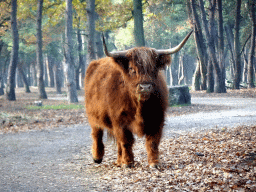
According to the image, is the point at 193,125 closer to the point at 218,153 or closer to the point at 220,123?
the point at 220,123

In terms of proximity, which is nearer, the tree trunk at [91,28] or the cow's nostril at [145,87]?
the cow's nostril at [145,87]

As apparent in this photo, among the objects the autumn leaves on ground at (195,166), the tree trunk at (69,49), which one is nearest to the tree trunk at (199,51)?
the tree trunk at (69,49)

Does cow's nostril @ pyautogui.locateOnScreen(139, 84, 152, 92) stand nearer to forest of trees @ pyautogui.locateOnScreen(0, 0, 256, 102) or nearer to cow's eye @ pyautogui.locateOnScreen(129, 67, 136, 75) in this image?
cow's eye @ pyautogui.locateOnScreen(129, 67, 136, 75)

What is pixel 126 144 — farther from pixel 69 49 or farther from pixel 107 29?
pixel 107 29

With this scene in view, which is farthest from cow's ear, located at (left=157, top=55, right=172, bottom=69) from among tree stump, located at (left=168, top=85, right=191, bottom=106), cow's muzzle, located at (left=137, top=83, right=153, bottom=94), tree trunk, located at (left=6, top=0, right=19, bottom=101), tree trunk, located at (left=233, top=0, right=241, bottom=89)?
tree trunk, located at (left=233, top=0, right=241, bottom=89)

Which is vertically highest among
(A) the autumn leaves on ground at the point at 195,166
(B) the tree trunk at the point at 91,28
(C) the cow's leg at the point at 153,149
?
(B) the tree trunk at the point at 91,28

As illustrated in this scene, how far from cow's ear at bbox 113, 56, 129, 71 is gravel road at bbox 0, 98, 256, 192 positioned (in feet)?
6.09

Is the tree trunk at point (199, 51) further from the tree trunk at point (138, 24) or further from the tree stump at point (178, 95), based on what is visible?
the tree stump at point (178, 95)

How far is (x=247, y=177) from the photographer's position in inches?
178

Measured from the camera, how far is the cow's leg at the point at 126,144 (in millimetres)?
5590

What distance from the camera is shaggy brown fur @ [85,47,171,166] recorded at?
Result: 5.08 metres

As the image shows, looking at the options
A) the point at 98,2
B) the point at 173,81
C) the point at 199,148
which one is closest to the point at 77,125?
the point at 199,148

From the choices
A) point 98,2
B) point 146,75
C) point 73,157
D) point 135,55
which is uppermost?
point 98,2

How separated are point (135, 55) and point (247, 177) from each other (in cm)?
235
